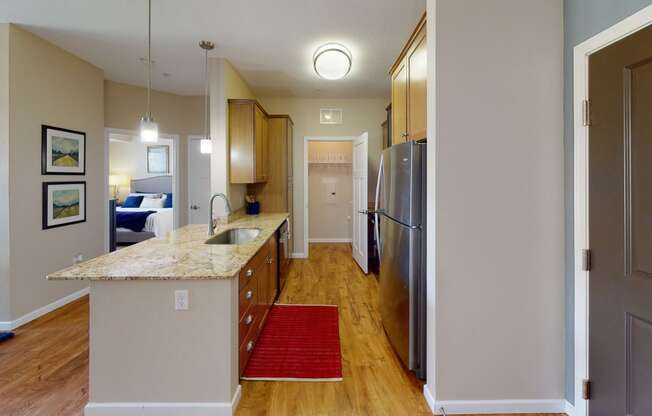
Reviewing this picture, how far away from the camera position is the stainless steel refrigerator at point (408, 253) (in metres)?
2.18

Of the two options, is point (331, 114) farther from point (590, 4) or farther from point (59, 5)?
point (590, 4)

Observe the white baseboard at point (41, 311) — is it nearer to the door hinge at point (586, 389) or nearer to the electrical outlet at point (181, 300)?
the electrical outlet at point (181, 300)

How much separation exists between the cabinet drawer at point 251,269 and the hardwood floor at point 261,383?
0.68 meters

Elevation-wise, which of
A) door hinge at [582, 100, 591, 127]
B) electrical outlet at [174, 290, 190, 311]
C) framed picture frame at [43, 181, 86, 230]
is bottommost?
electrical outlet at [174, 290, 190, 311]

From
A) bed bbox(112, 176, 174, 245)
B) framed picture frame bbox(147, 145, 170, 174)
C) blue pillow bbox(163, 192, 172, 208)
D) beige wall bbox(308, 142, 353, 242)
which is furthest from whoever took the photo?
framed picture frame bbox(147, 145, 170, 174)

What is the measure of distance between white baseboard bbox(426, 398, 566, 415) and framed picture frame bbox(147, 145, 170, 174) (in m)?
8.18

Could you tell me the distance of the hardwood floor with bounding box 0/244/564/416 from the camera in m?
1.97

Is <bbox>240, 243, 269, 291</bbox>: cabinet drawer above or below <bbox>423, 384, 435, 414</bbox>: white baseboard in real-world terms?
above

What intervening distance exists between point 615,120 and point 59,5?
3.99 m

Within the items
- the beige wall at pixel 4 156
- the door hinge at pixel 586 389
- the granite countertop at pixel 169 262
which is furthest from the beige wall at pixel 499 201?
the beige wall at pixel 4 156

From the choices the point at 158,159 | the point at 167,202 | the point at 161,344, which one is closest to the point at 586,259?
the point at 161,344

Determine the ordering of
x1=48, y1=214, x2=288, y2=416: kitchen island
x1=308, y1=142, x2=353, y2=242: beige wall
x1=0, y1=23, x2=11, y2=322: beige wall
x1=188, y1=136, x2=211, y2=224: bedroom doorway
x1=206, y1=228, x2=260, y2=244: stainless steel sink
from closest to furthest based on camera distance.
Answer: x1=48, y1=214, x2=288, y2=416: kitchen island, x1=0, y1=23, x2=11, y2=322: beige wall, x1=206, y1=228, x2=260, y2=244: stainless steel sink, x1=188, y1=136, x2=211, y2=224: bedroom doorway, x1=308, y1=142, x2=353, y2=242: beige wall

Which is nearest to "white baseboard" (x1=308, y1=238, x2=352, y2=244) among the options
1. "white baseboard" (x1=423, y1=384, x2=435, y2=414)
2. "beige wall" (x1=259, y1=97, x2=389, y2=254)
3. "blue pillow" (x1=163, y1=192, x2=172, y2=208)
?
"beige wall" (x1=259, y1=97, x2=389, y2=254)

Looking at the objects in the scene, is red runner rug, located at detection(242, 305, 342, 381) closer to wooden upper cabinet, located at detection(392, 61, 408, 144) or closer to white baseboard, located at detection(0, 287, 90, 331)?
wooden upper cabinet, located at detection(392, 61, 408, 144)
